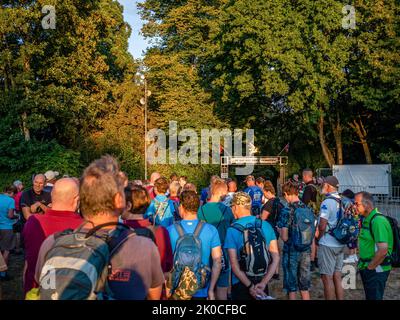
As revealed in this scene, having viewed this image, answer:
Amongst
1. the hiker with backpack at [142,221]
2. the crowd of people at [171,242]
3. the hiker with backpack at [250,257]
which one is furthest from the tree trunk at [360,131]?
the hiker with backpack at [142,221]

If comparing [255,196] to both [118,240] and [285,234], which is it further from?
[118,240]

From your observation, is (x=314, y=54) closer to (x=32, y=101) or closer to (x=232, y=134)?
(x=232, y=134)

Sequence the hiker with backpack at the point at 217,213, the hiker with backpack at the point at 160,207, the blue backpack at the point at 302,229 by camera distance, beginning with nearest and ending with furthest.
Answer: the hiker with backpack at the point at 217,213 < the blue backpack at the point at 302,229 < the hiker with backpack at the point at 160,207

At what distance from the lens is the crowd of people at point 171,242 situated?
242 cm

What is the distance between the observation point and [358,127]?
1142 inches

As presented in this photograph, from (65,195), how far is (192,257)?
1350 millimetres

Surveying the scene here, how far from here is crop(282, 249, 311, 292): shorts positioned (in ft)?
19.9

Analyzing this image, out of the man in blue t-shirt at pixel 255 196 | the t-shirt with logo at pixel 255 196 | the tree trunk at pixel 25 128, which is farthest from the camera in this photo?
the tree trunk at pixel 25 128

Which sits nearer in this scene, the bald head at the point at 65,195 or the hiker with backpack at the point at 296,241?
the bald head at the point at 65,195

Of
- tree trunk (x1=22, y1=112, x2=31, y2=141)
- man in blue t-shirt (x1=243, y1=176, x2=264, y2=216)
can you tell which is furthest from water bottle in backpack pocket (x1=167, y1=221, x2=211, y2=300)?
Answer: tree trunk (x1=22, y1=112, x2=31, y2=141)

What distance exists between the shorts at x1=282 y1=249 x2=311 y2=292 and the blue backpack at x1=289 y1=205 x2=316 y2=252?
108mm

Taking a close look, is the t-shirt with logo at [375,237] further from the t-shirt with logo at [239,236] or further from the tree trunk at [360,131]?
the tree trunk at [360,131]

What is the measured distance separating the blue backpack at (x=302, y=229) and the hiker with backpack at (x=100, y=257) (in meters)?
3.52

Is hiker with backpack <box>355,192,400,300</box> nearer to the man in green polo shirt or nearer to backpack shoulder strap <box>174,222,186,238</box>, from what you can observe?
the man in green polo shirt
